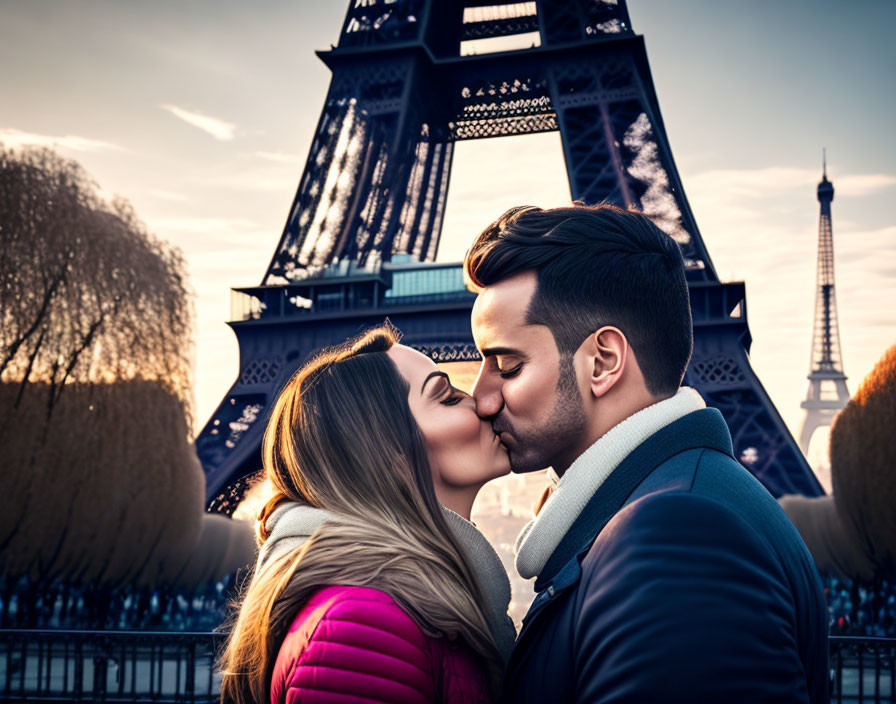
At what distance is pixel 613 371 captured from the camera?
2.39m

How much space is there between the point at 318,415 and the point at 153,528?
17023 mm

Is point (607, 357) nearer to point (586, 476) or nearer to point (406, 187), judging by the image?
point (586, 476)

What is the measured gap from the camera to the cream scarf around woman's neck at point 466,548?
2736 millimetres

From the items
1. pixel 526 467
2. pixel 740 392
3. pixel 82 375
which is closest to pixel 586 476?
pixel 526 467

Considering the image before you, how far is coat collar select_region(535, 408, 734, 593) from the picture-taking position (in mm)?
2188

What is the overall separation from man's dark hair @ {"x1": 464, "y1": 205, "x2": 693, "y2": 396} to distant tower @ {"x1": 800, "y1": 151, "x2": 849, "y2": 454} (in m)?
54.5

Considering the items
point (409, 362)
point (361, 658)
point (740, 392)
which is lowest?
point (361, 658)

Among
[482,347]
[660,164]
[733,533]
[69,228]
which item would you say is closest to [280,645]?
[482,347]

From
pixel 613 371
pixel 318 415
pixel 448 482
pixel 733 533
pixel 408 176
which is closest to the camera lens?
pixel 733 533

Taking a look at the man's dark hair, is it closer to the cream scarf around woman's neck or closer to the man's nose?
the man's nose

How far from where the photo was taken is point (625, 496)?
2.18 m

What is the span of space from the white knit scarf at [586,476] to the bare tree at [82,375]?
1383 centimetres

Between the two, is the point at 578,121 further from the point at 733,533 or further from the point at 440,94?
the point at 733,533

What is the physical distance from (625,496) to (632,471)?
7cm
